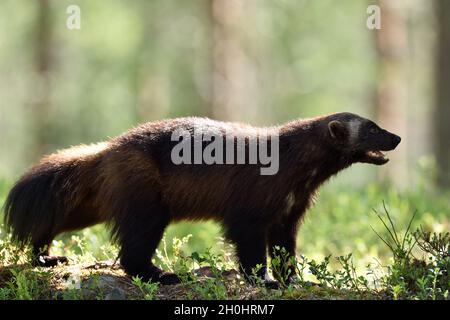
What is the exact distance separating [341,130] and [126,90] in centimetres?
2928

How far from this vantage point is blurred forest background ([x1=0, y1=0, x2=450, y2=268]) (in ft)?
37.6

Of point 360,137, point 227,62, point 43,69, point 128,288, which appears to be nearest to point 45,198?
point 128,288

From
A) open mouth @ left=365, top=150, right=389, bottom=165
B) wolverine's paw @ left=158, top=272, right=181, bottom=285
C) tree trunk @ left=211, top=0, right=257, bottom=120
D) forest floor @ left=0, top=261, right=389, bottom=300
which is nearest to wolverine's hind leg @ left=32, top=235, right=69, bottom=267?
forest floor @ left=0, top=261, right=389, bottom=300

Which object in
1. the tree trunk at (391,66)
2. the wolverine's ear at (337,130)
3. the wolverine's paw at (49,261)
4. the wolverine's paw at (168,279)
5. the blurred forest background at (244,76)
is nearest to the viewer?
the wolverine's paw at (168,279)

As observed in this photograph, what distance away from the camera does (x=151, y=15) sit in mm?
29156

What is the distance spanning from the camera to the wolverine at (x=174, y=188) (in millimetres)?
6566

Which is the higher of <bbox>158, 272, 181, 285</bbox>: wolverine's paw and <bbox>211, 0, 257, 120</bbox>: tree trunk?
<bbox>211, 0, 257, 120</bbox>: tree trunk

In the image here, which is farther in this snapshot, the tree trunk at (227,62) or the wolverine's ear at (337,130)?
the tree trunk at (227,62)

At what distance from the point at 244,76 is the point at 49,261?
10.7m

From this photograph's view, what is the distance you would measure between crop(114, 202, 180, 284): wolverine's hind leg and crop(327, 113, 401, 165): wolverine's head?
183 cm

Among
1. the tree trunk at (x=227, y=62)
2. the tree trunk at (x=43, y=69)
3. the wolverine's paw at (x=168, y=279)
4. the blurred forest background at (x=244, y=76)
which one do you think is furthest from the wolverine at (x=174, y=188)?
the tree trunk at (x=43, y=69)

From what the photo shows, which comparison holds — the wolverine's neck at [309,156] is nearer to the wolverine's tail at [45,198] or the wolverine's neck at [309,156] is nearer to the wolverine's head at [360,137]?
the wolverine's head at [360,137]

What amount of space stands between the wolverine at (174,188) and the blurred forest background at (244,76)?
225 cm

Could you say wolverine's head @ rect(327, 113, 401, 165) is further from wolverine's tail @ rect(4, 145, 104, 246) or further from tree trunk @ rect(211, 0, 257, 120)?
tree trunk @ rect(211, 0, 257, 120)
